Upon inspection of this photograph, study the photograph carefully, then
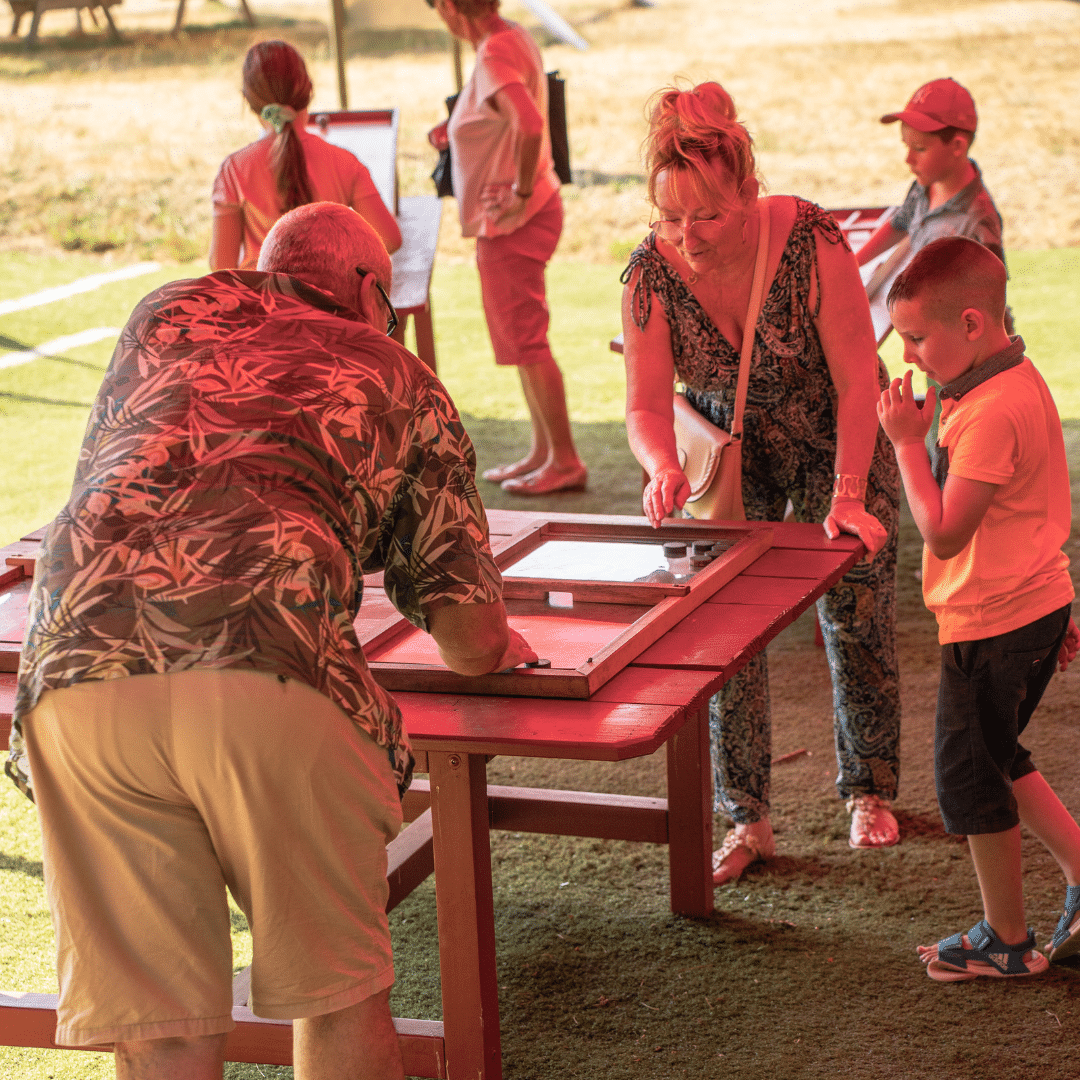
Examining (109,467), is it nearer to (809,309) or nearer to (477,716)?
(477,716)

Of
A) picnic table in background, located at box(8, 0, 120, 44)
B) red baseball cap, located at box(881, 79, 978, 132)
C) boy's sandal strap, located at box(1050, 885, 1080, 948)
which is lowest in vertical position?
boy's sandal strap, located at box(1050, 885, 1080, 948)

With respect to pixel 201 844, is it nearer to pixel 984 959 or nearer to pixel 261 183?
pixel 984 959

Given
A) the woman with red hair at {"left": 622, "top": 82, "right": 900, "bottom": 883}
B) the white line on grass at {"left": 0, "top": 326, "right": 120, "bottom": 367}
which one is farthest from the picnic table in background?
the woman with red hair at {"left": 622, "top": 82, "right": 900, "bottom": 883}

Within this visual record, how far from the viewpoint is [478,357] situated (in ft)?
27.0

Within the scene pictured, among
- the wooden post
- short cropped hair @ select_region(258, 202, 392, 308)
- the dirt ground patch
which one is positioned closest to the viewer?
short cropped hair @ select_region(258, 202, 392, 308)

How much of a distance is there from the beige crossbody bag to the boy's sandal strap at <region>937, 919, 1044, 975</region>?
2.83 feet

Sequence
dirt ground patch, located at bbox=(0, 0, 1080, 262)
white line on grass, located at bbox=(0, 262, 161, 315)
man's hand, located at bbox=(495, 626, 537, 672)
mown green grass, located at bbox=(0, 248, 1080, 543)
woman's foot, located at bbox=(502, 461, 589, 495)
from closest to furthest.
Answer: man's hand, located at bbox=(495, 626, 537, 672) < woman's foot, located at bbox=(502, 461, 589, 495) < mown green grass, located at bbox=(0, 248, 1080, 543) < white line on grass, located at bbox=(0, 262, 161, 315) < dirt ground patch, located at bbox=(0, 0, 1080, 262)

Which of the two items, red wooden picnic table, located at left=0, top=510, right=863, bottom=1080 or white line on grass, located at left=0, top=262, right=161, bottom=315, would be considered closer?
red wooden picnic table, located at left=0, top=510, right=863, bottom=1080

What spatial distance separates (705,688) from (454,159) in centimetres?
375

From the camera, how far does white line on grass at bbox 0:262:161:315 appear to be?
965 centimetres

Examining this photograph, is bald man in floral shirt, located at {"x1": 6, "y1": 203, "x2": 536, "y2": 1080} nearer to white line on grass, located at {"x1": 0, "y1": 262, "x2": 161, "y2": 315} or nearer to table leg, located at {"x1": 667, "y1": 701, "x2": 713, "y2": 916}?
table leg, located at {"x1": 667, "y1": 701, "x2": 713, "y2": 916}

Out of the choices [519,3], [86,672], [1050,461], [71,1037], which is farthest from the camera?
[519,3]

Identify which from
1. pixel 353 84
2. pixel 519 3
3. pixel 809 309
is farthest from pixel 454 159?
pixel 519 3

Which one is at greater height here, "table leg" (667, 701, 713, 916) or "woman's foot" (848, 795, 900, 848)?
"table leg" (667, 701, 713, 916)
